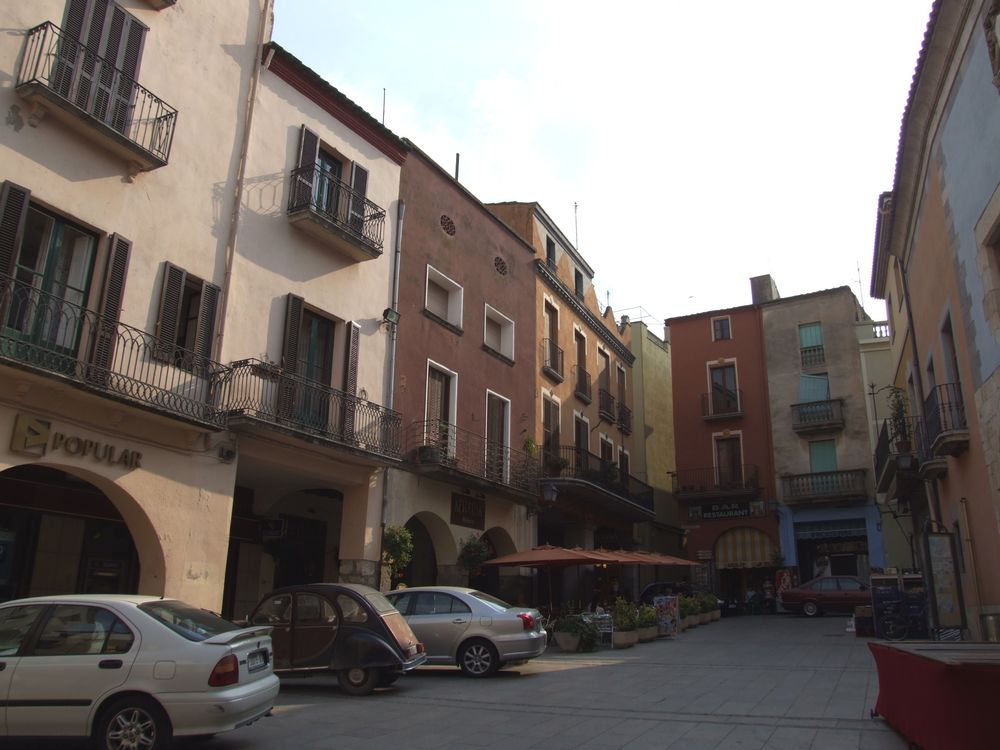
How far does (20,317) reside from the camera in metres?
11.0

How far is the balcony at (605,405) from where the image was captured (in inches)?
1205

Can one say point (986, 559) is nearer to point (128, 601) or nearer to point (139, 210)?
point (128, 601)

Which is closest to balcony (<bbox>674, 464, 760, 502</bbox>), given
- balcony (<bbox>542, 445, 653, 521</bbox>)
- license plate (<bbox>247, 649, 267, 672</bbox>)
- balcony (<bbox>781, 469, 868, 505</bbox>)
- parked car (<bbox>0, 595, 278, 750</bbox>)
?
balcony (<bbox>781, 469, 868, 505</bbox>)

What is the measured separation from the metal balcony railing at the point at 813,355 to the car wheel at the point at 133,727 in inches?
1315

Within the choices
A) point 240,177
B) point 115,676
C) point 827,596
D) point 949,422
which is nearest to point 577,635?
point 949,422

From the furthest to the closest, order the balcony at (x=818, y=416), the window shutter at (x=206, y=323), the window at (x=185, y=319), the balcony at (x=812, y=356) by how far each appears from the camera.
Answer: the balcony at (x=812, y=356), the balcony at (x=818, y=416), the window shutter at (x=206, y=323), the window at (x=185, y=319)

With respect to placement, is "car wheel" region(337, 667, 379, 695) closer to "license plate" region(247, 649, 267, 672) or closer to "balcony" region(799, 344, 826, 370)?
"license plate" region(247, 649, 267, 672)

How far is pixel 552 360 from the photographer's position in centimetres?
2669

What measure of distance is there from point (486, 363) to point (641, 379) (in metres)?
17.7

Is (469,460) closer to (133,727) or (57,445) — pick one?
(57,445)

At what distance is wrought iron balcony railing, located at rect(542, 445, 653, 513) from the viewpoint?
24.7 metres

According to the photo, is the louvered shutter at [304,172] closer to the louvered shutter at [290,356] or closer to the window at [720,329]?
the louvered shutter at [290,356]

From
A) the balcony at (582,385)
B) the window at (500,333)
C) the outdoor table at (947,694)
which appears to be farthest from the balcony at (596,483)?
the outdoor table at (947,694)

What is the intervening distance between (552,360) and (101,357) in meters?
16.8
